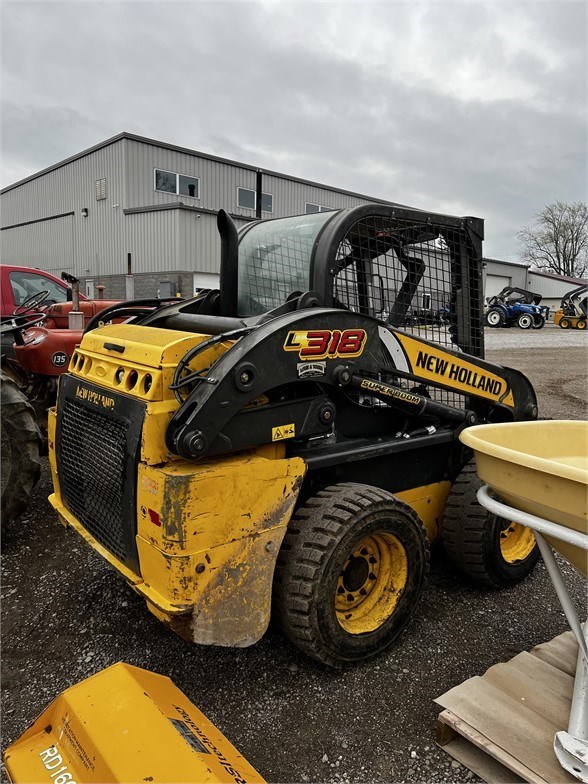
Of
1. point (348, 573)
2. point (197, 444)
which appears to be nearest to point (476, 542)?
point (348, 573)

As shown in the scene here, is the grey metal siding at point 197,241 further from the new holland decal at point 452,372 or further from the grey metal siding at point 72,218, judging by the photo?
the new holland decal at point 452,372

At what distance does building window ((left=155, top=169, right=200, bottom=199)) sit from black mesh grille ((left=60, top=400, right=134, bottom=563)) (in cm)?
1970

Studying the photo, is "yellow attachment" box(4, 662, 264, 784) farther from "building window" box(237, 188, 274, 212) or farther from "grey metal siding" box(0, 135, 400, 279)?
"building window" box(237, 188, 274, 212)

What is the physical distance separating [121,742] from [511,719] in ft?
4.86

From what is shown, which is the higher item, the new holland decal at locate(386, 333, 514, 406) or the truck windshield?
the truck windshield

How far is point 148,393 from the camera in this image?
7.86ft

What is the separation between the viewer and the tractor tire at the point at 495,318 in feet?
89.5

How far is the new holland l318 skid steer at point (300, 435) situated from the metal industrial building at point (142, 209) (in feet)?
Result: 48.6

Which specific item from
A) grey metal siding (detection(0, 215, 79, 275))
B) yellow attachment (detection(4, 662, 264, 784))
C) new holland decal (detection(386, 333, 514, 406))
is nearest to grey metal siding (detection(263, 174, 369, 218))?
grey metal siding (detection(0, 215, 79, 275))

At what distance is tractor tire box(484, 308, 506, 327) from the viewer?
27266mm

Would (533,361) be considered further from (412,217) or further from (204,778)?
(204,778)

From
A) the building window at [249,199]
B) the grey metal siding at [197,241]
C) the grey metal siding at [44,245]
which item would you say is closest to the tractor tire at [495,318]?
the building window at [249,199]

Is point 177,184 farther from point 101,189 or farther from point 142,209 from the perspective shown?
point 101,189

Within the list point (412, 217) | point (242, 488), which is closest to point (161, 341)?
point (242, 488)
